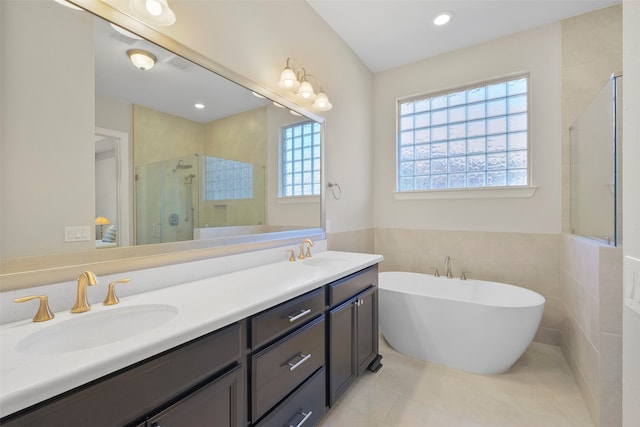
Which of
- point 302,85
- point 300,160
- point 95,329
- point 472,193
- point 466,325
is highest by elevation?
point 302,85

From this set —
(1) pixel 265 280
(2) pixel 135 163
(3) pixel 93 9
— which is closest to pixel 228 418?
(1) pixel 265 280

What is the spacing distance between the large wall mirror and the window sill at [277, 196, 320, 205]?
0.26 meters

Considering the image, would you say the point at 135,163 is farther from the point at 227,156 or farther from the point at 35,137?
the point at 227,156

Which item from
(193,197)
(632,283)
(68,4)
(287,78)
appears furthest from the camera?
(287,78)

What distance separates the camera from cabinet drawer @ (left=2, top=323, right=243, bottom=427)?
584mm

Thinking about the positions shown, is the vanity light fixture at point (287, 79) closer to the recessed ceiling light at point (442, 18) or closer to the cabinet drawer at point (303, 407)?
the recessed ceiling light at point (442, 18)

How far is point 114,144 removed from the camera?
112cm

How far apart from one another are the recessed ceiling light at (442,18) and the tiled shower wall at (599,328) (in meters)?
2.05

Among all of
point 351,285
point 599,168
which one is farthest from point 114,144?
point 599,168

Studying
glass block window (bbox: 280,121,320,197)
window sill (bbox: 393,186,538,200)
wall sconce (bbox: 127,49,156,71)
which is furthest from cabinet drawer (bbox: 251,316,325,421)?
window sill (bbox: 393,186,538,200)

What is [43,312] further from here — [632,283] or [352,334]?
[632,283]

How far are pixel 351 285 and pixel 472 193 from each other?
71.6 inches

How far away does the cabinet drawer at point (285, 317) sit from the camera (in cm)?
106

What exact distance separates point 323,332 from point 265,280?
1.38ft
